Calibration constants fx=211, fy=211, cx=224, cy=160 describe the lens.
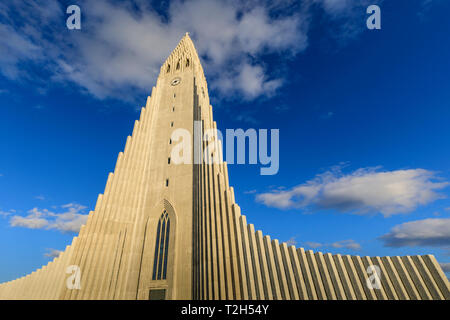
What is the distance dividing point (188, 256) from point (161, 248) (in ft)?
10.6

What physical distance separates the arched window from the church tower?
91 millimetres

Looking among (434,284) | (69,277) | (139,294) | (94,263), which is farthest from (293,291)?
(69,277)

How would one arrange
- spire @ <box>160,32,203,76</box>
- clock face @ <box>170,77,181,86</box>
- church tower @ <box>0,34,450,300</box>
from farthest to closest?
1. spire @ <box>160,32,203,76</box>
2. clock face @ <box>170,77,181,86</box>
3. church tower @ <box>0,34,450,300</box>

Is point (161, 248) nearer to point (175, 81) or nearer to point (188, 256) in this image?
point (188, 256)

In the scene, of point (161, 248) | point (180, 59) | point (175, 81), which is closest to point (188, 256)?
point (161, 248)

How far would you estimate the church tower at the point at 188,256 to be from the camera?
52.4 feet

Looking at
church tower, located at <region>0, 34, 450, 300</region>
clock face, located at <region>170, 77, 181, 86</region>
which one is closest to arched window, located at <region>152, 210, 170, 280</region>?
church tower, located at <region>0, 34, 450, 300</region>

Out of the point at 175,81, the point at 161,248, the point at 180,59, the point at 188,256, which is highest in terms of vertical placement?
the point at 180,59

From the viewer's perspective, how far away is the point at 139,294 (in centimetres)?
1819

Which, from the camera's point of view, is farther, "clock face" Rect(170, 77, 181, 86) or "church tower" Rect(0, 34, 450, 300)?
"clock face" Rect(170, 77, 181, 86)

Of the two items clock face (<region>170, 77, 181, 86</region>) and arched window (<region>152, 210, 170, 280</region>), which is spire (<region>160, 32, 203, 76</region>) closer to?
clock face (<region>170, 77, 181, 86</region>)

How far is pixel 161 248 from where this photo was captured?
2014 cm

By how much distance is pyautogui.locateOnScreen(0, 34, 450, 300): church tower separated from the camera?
1597 cm
